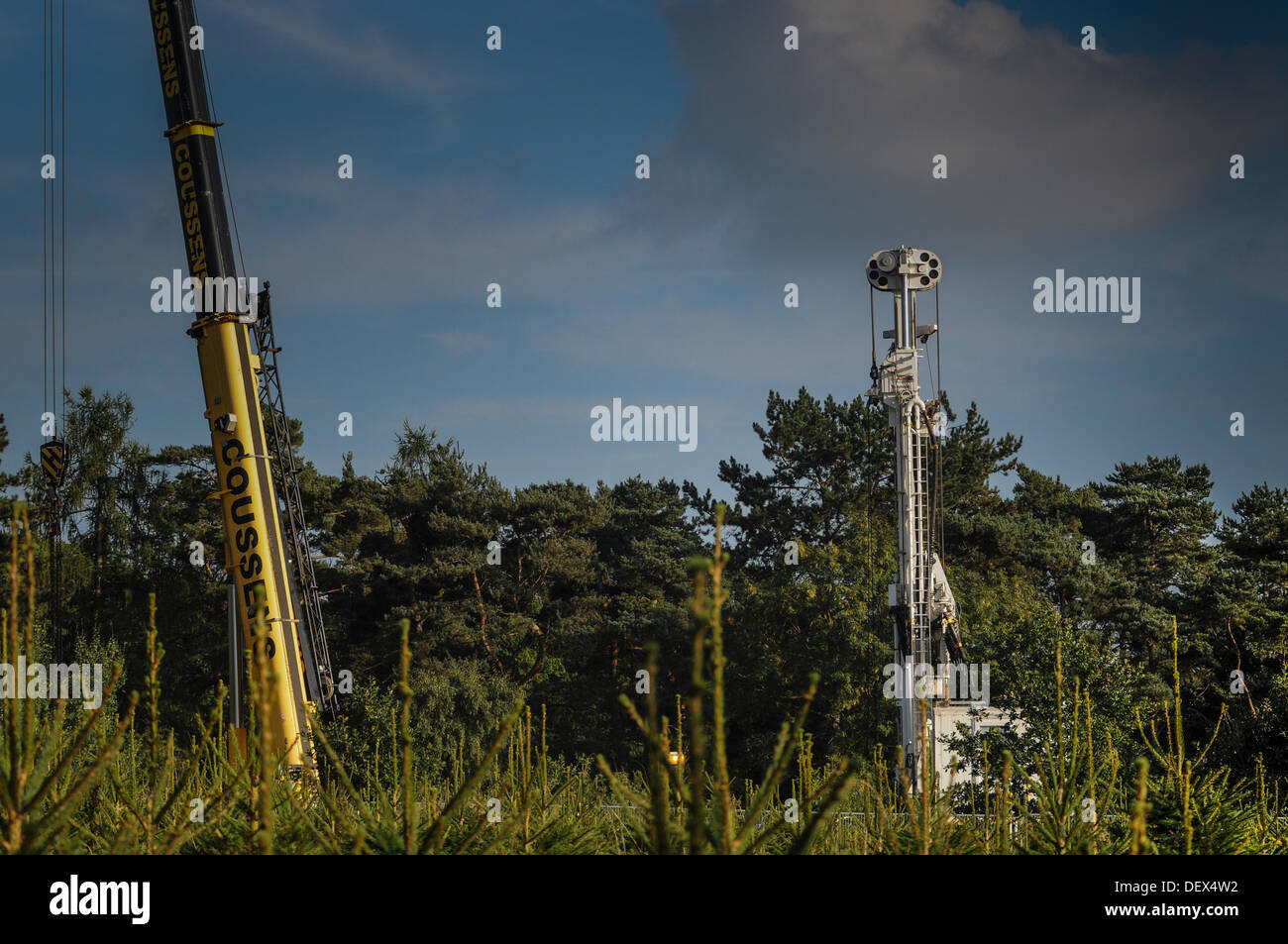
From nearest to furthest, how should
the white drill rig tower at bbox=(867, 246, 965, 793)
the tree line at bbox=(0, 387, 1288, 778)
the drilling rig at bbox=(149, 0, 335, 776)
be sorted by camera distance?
the drilling rig at bbox=(149, 0, 335, 776) < the white drill rig tower at bbox=(867, 246, 965, 793) < the tree line at bbox=(0, 387, 1288, 778)

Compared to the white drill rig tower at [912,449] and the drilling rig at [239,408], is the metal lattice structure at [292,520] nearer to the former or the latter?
the drilling rig at [239,408]

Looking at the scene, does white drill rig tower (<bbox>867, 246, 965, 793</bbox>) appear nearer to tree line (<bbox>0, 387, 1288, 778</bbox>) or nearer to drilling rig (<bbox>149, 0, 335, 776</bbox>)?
tree line (<bbox>0, 387, 1288, 778</bbox>)

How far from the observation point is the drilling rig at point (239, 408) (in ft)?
52.7

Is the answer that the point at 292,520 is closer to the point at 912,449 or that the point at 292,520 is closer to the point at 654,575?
the point at 912,449

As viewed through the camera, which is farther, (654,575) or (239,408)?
(654,575)

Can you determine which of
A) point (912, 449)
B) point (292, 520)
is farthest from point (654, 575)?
point (292, 520)

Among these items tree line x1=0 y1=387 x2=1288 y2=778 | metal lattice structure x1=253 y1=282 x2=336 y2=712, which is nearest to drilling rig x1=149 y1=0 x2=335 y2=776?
metal lattice structure x1=253 y1=282 x2=336 y2=712

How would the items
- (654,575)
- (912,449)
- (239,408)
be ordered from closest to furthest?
(239,408)
(912,449)
(654,575)

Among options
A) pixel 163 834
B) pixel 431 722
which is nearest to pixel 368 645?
pixel 431 722

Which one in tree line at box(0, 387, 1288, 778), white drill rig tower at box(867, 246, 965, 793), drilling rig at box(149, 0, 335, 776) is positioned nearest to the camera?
drilling rig at box(149, 0, 335, 776)

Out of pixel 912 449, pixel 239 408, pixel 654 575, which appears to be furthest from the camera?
pixel 654 575

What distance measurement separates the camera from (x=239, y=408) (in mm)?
16297

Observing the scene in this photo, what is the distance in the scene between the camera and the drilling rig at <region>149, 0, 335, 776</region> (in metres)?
16.1
